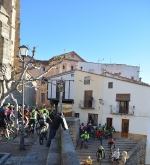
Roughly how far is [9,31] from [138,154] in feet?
61.3

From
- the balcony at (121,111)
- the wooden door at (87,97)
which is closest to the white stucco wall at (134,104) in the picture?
the balcony at (121,111)

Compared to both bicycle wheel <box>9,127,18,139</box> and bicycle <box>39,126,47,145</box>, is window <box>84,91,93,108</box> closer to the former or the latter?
bicycle wheel <box>9,127,18,139</box>

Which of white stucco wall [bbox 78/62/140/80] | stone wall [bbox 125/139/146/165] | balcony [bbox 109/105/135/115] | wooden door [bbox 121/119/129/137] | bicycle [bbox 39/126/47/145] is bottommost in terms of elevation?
stone wall [bbox 125/139/146/165]

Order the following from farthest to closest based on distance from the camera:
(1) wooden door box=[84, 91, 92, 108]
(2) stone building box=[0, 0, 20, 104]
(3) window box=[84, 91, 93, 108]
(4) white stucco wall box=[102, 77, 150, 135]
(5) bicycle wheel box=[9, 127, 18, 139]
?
(1) wooden door box=[84, 91, 92, 108] < (3) window box=[84, 91, 93, 108] < (4) white stucco wall box=[102, 77, 150, 135] < (2) stone building box=[0, 0, 20, 104] < (5) bicycle wheel box=[9, 127, 18, 139]

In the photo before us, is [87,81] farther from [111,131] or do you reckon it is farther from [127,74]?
[127,74]

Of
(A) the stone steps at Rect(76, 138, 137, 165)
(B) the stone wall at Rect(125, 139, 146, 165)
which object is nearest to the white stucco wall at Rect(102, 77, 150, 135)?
(B) the stone wall at Rect(125, 139, 146, 165)

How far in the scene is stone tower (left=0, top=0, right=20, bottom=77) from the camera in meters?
19.5

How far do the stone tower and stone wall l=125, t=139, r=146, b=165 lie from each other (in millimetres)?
11639

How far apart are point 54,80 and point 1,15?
35.2 feet

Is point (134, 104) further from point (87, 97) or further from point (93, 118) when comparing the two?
point (87, 97)

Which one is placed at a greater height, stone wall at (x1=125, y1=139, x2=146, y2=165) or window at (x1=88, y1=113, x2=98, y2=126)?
window at (x1=88, y1=113, x2=98, y2=126)

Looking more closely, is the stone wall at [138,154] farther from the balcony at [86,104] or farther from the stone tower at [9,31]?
the stone tower at [9,31]

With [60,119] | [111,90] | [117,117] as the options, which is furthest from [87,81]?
[60,119]

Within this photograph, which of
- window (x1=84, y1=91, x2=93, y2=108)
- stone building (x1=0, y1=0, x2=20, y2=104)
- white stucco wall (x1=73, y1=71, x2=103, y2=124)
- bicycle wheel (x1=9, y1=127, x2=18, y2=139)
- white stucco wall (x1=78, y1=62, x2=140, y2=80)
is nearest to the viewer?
bicycle wheel (x1=9, y1=127, x2=18, y2=139)
